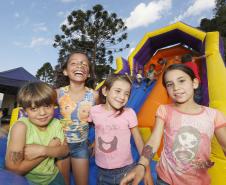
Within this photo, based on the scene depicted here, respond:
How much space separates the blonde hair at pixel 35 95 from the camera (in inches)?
57.9

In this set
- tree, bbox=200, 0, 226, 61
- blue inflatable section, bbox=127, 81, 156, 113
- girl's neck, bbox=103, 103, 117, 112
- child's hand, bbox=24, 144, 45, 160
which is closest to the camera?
child's hand, bbox=24, 144, 45, 160

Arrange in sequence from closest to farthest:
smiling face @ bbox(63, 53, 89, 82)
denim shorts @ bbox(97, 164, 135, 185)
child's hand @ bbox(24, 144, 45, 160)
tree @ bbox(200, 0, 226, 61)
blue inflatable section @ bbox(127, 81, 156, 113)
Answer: child's hand @ bbox(24, 144, 45, 160) < denim shorts @ bbox(97, 164, 135, 185) < smiling face @ bbox(63, 53, 89, 82) < blue inflatable section @ bbox(127, 81, 156, 113) < tree @ bbox(200, 0, 226, 61)

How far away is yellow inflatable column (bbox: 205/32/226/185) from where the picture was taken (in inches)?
67.6

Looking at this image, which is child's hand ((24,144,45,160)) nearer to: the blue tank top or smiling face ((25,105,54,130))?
smiling face ((25,105,54,130))

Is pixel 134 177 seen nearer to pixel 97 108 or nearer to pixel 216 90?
pixel 97 108

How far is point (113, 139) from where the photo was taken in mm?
1685

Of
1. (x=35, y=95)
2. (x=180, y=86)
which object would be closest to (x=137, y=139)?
(x=180, y=86)

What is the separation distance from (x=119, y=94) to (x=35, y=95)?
583mm

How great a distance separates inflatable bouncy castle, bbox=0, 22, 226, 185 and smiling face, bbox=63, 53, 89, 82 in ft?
2.63

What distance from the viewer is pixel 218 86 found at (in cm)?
229

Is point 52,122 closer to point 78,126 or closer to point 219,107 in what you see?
point 78,126

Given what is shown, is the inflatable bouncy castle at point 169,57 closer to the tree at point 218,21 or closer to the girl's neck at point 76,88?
the girl's neck at point 76,88

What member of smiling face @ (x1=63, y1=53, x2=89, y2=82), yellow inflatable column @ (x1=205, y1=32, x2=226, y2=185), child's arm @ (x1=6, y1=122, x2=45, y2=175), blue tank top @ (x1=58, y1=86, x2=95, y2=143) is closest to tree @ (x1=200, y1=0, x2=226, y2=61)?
yellow inflatable column @ (x1=205, y1=32, x2=226, y2=185)

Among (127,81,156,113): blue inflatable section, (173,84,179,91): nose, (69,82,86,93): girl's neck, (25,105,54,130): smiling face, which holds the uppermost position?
(127,81,156,113): blue inflatable section
